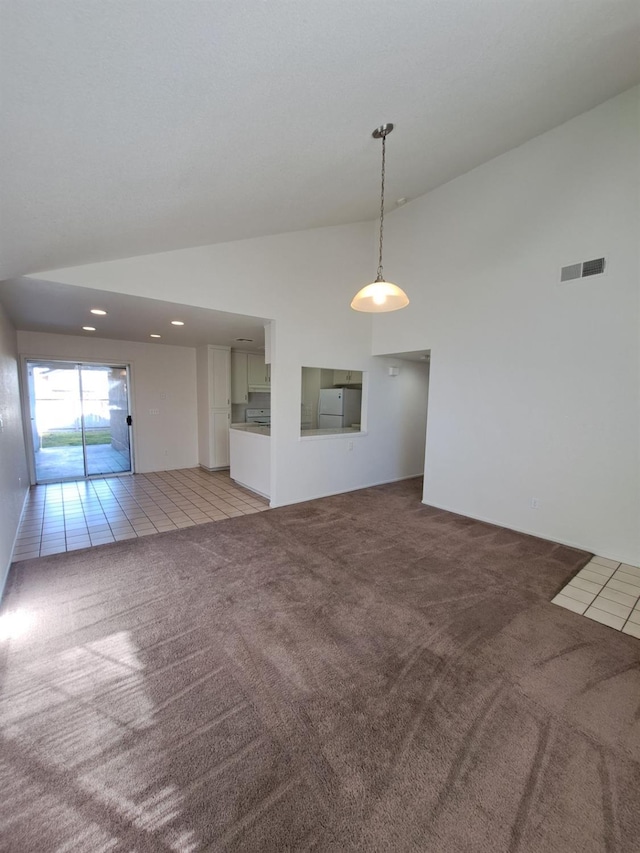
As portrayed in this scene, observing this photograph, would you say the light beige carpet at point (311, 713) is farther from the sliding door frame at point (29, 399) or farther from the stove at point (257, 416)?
the stove at point (257, 416)

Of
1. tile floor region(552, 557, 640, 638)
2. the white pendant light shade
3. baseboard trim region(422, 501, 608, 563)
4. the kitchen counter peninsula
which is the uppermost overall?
the white pendant light shade

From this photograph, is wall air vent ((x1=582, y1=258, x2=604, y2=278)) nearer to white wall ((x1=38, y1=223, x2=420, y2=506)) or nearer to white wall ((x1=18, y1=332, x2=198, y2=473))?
white wall ((x1=38, y1=223, x2=420, y2=506))

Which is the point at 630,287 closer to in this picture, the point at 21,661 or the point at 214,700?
the point at 214,700

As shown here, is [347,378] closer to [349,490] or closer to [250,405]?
[250,405]

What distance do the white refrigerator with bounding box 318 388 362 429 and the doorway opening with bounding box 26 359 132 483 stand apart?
367cm

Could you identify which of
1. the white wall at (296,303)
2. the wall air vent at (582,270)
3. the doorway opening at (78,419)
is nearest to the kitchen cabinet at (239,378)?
the doorway opening at (78,419)

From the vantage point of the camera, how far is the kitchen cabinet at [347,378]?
22.0ft

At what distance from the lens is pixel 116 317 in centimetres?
412

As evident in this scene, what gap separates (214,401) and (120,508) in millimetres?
2642

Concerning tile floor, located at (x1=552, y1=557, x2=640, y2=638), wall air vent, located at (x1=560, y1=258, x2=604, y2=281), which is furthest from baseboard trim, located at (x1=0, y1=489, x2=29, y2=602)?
wall air vent, located at (x1=560, y1=258, x2=604, y2=281)

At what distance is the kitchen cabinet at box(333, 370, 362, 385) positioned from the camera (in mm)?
6717

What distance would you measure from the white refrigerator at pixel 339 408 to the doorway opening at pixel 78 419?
3.67 metres

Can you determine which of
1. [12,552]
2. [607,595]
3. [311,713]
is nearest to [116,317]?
[12,552]

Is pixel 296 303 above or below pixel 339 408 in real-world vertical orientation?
above
